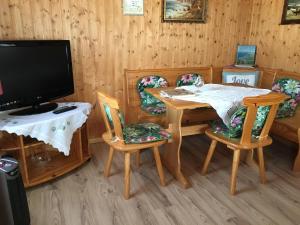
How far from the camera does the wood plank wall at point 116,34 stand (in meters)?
2.66

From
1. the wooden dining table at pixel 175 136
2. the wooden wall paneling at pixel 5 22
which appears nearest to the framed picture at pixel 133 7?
the wooden dining table at pixel 175 136

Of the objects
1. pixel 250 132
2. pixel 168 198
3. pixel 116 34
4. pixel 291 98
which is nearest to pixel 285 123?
pixel 291 98

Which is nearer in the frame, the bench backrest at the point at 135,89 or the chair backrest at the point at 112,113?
the chair backrest at the point at 112,113

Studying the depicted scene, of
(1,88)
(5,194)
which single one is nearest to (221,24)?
(1,88)

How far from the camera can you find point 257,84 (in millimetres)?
3559

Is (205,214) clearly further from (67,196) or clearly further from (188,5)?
(188,5)

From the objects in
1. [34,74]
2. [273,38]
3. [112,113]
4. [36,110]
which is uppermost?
[273,38]

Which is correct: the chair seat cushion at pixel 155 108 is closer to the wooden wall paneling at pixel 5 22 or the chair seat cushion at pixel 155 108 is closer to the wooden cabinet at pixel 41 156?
the wooden cabinet at pixel 41 156

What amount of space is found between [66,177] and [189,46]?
7.42ft

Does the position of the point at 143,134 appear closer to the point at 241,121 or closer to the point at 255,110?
the point at 241,121

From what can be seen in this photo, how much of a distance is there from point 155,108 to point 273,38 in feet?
6.34

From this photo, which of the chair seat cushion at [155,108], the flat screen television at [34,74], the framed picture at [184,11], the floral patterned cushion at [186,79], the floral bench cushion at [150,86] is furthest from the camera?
the floral patterned cushion at [186,79]

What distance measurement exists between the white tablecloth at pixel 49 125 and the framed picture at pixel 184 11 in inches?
65.7

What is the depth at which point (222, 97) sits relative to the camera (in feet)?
7.78
